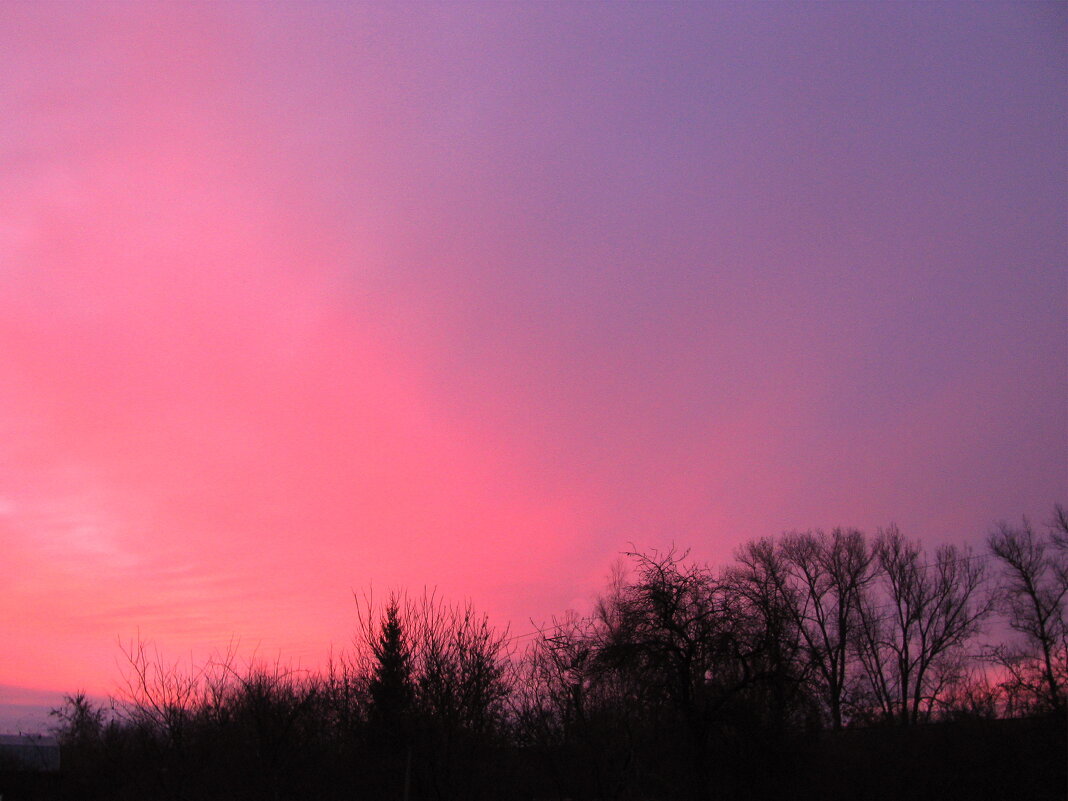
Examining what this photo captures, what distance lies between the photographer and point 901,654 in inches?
2138

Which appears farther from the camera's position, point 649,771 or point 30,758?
point 30,758

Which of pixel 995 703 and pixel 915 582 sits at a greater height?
pixel 915 582

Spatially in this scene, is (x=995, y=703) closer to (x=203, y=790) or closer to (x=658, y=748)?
(x=658, y=748)

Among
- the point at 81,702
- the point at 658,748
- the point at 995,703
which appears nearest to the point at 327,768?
the point at 658,748

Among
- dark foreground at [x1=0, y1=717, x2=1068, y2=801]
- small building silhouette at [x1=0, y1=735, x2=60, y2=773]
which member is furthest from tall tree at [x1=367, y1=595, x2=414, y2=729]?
small building silhouette at [x1=0, y1=735, x2=60, y2=773]

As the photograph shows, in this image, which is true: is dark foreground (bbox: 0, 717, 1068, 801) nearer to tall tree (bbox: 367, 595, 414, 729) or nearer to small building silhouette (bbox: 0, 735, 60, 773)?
tall tree (bbox: 367, 595, 414, 729)

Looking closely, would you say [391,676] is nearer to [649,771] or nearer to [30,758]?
[649,771]

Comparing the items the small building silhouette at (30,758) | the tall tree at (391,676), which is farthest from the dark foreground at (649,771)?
the small building silhouette at (30,758)

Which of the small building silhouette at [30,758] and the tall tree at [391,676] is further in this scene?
the small building silhouette at [30,758]

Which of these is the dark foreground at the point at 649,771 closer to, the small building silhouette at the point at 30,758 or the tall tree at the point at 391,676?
the tall tree at the point at 391,676

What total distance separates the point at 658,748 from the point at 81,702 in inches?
2095

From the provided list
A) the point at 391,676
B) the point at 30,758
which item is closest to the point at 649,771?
the point at 391,676

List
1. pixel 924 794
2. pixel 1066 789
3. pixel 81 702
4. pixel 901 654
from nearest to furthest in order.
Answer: pixel 1066 789 < pixel 924 794 < pixel 901 654 < pixel 81 702

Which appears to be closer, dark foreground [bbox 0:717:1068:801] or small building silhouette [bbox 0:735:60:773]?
dark foreground [bbox 0:717:1068:801]
